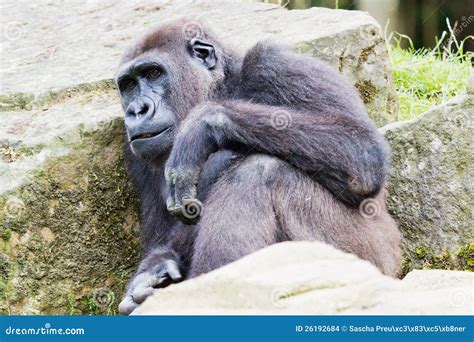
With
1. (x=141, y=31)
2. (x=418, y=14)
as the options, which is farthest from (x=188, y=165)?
(x=418, y=14)

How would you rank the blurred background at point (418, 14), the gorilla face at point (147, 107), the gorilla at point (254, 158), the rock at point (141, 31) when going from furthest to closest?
the blurred background at point (418, 14)
the rock at point (141, 31)
the gorilla face at point (147, 107)
the gorilla at point (254, 158)

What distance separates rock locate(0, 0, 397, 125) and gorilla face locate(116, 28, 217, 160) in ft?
1.55

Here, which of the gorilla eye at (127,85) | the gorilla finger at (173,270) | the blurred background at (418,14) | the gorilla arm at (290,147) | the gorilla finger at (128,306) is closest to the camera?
the gorilla arm at (290,147)

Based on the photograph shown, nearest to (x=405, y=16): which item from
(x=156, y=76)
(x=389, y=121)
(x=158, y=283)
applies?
(x=389, y=121)

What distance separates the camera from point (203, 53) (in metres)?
6.86

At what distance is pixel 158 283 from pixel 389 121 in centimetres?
307

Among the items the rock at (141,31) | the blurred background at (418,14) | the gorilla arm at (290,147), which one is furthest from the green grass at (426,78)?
the gorilla arm at (290,147)

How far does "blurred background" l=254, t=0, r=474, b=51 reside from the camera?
11258 millimetres

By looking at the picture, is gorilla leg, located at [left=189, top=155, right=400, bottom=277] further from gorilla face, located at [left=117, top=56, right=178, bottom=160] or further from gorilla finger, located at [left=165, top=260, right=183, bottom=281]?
gorilla face, located at [left=117, top=56, right=178, bottom=160]

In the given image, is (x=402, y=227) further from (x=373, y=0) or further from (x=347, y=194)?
(x=373, y=0)

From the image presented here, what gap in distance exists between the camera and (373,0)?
11453 mm

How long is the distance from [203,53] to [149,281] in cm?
176

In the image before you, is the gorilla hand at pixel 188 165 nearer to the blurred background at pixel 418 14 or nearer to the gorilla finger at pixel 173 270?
the gorilla finger at pixel 173 270

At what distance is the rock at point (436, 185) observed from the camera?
693 centimetres
